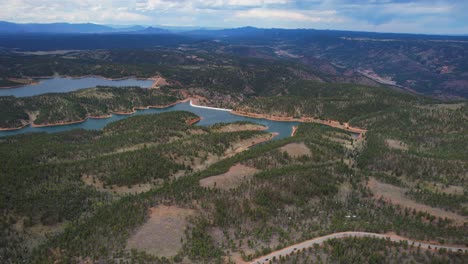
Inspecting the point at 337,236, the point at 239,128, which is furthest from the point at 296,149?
the point at 337,236

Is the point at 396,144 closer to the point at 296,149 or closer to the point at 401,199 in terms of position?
the point at 296,149

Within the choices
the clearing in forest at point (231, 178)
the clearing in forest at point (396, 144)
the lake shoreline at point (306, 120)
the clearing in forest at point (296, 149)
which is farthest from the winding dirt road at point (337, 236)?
the lake shoreline at point (306, 120)

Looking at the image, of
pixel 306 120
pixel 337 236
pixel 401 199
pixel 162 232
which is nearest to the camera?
pixel 337 236

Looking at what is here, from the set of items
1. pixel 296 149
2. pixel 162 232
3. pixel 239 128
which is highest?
pixel 296 149

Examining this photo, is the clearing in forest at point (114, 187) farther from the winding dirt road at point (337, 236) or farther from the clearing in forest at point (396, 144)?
the clearing in forest at point (396, 144)

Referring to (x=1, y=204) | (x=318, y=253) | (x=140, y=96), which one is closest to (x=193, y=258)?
(x=318, y=253)

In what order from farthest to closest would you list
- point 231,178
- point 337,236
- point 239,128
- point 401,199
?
point 239,128
point 231,178
point 401,199
point 337,236
